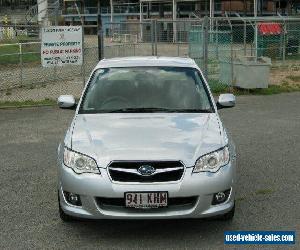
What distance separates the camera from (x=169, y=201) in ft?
15.4

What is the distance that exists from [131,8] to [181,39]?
4508cm

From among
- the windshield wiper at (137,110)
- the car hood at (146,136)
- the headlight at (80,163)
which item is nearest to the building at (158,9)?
the windshield wiper at (137,110)

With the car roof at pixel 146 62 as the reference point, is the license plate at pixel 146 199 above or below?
below

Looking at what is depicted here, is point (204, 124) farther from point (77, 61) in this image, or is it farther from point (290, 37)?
point (290, 37)

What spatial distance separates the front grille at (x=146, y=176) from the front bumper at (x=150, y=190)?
2.1 inches

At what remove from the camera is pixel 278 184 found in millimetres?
6719

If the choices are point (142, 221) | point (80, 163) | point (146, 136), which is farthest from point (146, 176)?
point (142, 221)

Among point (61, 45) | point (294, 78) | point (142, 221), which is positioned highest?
point (61, 45)

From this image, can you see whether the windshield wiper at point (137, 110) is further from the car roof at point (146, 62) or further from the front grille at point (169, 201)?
the front grille at point (169, 201)

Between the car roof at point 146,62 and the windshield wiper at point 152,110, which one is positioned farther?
the car roof at point 146,62

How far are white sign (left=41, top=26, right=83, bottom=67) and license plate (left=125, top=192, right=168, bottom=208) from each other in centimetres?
899

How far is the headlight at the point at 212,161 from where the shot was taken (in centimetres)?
479

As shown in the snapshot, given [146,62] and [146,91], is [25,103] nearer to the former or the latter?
[146,62]

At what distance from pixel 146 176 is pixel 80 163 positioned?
0.65m
